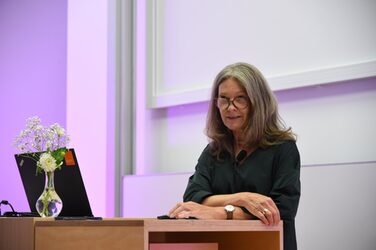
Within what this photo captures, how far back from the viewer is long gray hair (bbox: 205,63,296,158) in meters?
2.44

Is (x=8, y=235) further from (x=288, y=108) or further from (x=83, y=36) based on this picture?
(x=83, y=36)

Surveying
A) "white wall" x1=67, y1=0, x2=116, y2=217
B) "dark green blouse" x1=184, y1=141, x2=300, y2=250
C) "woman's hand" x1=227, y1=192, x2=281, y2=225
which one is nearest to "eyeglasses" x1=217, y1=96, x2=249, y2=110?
"dark green blouse" x1=184, y1=141, x2=300, y2=250

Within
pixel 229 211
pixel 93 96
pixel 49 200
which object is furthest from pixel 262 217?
pixel 93 96

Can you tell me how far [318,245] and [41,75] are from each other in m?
2.81

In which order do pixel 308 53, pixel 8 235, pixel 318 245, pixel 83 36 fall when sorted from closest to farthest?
pixel 8 235
pixel 318 245
pixel 308 53
pixel 83 36

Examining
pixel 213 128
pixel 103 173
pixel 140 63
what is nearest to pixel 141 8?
pixel 140 63

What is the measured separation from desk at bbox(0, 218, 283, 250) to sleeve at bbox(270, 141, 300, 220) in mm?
151

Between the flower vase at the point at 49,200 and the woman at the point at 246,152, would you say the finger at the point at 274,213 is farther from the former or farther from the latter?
the flower vase at the point at 49,200

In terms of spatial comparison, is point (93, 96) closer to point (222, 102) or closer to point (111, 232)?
point (222, 102)

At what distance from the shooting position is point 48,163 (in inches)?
94.7

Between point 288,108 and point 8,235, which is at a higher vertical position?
point 288,108

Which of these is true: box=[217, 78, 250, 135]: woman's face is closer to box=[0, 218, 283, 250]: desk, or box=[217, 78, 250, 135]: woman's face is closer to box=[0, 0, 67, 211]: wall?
box=[0, 218, 283, 250]: desk

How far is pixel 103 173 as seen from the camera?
4348 millimetres

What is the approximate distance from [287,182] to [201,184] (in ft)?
1.20
